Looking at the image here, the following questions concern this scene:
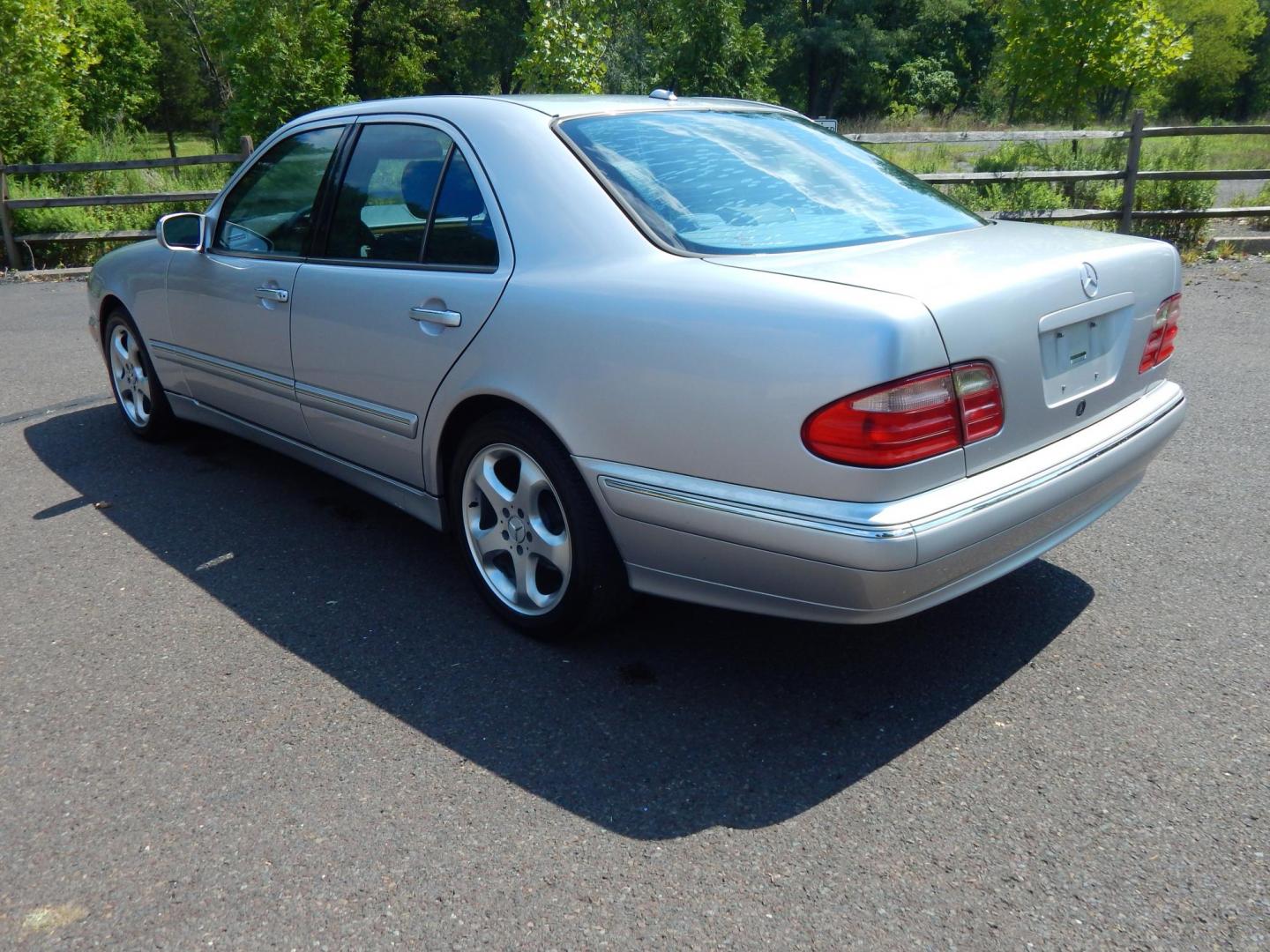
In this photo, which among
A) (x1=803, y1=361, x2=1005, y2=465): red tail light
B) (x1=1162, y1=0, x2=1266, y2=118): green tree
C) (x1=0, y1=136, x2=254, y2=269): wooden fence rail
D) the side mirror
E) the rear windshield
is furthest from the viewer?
(x1=1162, y1=0, x2=1266, y2=118): green tree

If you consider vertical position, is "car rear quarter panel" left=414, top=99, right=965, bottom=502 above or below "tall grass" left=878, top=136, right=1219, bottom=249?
above

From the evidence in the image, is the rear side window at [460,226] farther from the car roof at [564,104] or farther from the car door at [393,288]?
the car roof at [564,104]

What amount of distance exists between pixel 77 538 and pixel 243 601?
1.08 m

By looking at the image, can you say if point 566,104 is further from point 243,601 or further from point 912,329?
point 243,601

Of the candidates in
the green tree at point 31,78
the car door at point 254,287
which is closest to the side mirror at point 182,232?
the car door at point 254,287

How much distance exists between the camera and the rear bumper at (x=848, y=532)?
2.47 metres

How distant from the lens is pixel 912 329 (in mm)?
2404

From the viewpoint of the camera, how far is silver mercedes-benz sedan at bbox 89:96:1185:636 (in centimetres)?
249

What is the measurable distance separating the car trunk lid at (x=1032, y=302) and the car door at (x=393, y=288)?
0.88 meters

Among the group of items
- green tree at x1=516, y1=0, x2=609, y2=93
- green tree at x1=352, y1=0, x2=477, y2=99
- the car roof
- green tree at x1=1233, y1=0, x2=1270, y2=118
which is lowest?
green tree at x1=1233, y1=0, x2=1270, y2=118

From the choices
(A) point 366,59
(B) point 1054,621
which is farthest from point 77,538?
(A) point 366,59

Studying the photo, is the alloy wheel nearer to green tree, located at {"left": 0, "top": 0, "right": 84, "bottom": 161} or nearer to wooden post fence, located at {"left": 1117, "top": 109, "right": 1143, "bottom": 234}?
wooden post fence, located at {"left": 1117, "top": 109, "right": 1143, "bottom": 234}

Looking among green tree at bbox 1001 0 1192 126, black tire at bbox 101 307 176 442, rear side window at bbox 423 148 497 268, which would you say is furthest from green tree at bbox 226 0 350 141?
rear side window at bbox 423 148 497 268

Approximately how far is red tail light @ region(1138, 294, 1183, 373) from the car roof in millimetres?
1560
